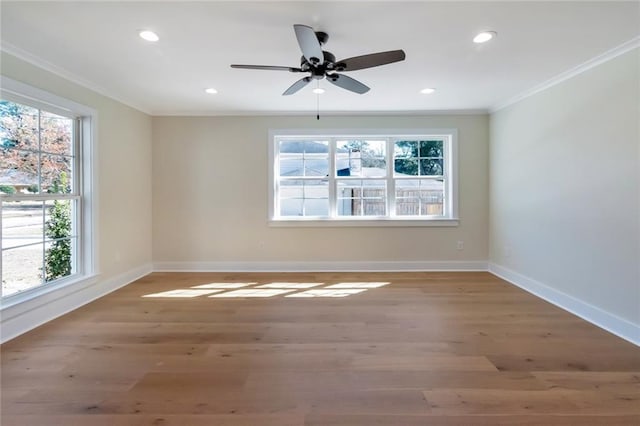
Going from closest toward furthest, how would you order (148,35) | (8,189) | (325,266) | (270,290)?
(148,35) → (8,189) → (270,290) → (325,266)

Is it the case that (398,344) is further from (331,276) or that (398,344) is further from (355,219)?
(355,219)

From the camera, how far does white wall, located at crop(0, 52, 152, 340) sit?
8.96ft

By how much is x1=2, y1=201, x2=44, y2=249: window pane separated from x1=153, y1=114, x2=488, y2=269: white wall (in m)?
1.82

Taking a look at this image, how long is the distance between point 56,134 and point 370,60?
330 centimetres

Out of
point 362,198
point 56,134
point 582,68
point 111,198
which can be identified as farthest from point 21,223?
point 582,68

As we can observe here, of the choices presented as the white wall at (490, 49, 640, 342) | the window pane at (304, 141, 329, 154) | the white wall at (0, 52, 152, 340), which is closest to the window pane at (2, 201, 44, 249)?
the white wall at (0, 52, 152, 340)

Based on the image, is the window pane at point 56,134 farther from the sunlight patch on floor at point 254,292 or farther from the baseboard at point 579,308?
the baseboard at point 579,308

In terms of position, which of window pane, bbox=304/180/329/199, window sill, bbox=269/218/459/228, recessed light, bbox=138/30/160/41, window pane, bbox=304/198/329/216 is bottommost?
window sill, bbox=269/218/459/228

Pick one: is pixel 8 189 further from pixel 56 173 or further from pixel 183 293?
pixel 183 293

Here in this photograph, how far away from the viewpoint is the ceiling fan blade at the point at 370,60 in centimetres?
211

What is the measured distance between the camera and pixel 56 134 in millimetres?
3139

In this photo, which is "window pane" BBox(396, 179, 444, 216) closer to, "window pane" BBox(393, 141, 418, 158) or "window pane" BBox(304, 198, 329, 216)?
"window pane" BBox(393, 141, 418, 158)

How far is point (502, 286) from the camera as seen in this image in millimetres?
3953

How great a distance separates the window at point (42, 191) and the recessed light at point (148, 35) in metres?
1.30
